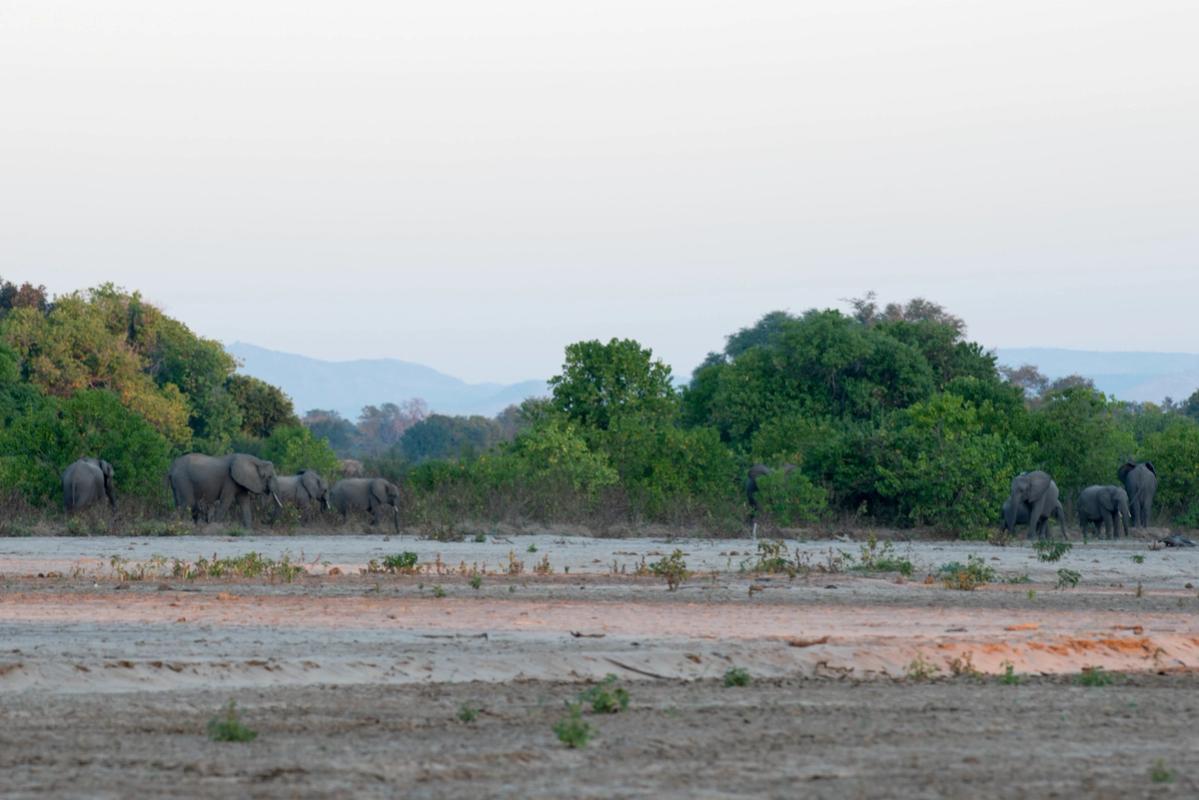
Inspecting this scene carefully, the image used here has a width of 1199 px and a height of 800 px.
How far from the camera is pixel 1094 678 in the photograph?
13203 millimetres

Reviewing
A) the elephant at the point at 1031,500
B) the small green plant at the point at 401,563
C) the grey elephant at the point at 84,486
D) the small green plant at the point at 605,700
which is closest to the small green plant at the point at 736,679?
the small green plant at the point at 605,700

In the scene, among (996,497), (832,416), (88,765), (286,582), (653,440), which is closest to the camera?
(88,765)

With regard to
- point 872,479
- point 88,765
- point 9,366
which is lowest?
point 88,765

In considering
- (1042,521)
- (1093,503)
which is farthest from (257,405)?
(1093,503)

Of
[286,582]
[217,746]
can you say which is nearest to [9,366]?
[286,582]

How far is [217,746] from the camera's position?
9680 millimetres

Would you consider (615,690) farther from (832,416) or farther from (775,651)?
(832,416)

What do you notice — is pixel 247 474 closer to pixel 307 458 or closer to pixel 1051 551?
pixel 307 458

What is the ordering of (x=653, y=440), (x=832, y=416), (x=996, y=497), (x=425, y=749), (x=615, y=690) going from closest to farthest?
(x=425, y=749) < (x=615, y=690) < (x=996, y=497) < (x=653, y=440) < (x=832, y=416)

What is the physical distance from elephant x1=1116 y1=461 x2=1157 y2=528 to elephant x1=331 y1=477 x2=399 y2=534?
15.1 m

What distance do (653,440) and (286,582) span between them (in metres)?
18.6

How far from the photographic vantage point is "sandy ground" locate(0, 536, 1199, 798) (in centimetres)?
889

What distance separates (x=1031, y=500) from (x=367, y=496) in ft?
44.5

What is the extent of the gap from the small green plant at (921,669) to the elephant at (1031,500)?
21283 mm
